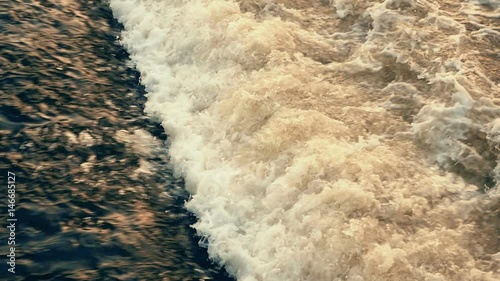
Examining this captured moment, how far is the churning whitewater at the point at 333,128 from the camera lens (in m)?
6.75

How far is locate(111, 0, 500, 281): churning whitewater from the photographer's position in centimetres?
675

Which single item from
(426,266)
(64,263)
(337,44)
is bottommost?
(64,263)

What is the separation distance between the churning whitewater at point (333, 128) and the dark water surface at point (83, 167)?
352mm

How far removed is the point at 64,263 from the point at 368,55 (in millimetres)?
5501

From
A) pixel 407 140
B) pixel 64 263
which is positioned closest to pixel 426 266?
pixel 407 140

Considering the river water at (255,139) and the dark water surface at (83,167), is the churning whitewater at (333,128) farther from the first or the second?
the dark water surface at (83,167)

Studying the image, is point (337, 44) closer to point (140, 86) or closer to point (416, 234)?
point (140, 86)

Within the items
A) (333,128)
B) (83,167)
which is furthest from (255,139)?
(83,167)

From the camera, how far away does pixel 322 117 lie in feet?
27.7

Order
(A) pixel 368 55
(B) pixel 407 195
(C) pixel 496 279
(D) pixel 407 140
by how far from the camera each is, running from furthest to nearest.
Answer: (A) pixel 368 55 < (D) pixel 407 140 < (B) pixel 407 195 < (C) pixel 496 279

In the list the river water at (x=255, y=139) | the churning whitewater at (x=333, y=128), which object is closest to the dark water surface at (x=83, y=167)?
the river water at (x=255, y=139)

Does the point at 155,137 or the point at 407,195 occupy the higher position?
the point at 407,195

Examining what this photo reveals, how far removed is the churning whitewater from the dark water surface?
1.16ft

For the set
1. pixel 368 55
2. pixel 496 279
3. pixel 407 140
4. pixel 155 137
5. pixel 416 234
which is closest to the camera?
pixel 496 279
